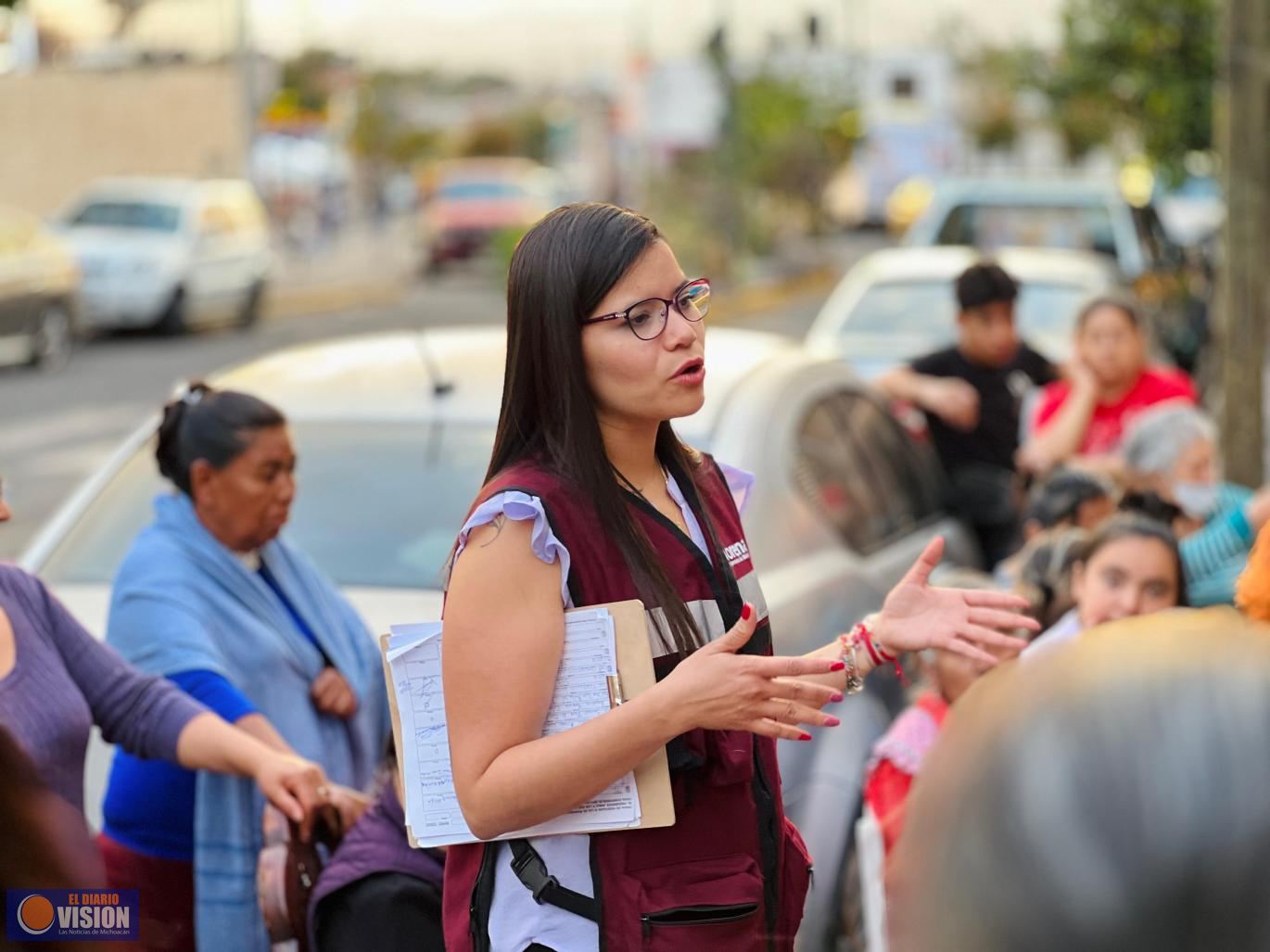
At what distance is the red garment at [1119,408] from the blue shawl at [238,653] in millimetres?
3177

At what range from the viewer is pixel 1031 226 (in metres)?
15.4

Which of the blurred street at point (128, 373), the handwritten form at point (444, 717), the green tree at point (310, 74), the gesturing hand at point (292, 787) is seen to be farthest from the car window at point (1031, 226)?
the green tree at point (310, 74)

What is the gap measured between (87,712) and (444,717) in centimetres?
90

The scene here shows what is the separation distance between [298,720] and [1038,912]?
Answer: 2725 mm

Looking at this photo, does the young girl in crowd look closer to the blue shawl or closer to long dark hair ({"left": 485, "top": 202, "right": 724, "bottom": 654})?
the blue shawl

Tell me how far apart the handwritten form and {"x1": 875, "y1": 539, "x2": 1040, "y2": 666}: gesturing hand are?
18.5 inches

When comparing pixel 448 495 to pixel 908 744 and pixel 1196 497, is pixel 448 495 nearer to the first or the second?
pixel 908 744

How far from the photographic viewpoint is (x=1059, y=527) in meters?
5.04

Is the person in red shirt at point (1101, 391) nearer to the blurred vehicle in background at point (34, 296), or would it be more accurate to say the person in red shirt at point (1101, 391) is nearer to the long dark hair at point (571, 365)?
the long dark hair at point (571, 365)

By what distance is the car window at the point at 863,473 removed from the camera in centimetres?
507

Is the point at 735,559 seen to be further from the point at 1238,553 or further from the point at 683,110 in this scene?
the point at 683,110

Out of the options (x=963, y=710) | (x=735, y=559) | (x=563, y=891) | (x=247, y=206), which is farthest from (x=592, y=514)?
(x=247, y=206)

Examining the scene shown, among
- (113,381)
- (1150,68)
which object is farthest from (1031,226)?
(113,381)

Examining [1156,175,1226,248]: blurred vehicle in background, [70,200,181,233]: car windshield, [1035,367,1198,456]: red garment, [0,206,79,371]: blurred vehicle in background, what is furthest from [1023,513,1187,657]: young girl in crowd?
[1156,175,1226,248]: blurred vehicle in background
